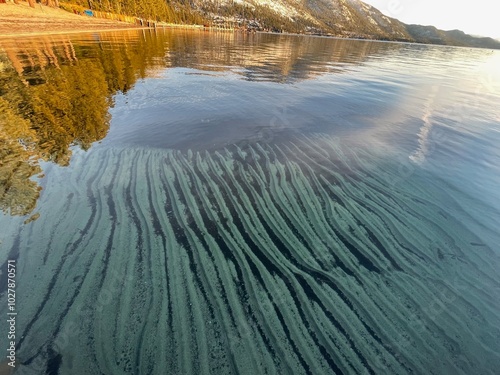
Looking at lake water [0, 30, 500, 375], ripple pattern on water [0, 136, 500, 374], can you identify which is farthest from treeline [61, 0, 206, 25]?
ripple pattern on water [0, 136, 500, 374]

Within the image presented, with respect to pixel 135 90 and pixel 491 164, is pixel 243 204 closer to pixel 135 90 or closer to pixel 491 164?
pixel 491 164

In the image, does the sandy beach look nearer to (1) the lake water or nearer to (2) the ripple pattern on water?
(1) the lake water

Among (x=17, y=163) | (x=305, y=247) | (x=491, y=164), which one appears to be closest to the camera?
(x=305, y=247)

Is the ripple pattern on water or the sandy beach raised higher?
the sandy beach

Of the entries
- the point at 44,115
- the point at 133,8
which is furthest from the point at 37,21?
the point at 133,8

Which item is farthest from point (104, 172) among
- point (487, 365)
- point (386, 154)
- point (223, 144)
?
point (386, 154)
